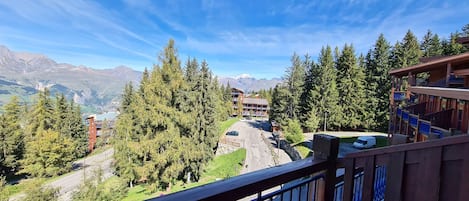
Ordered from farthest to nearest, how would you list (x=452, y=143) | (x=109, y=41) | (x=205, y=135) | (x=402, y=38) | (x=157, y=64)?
(x=109, y=41)
(x=402, y=38)
(x=205, y=135)
(x=157, y=64)
(x=452, y=143)

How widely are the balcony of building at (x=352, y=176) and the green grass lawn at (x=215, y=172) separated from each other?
424 inches

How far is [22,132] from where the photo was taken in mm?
17531

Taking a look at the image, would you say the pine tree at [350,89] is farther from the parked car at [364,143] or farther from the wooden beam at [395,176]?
the wooden beam at [395,176]

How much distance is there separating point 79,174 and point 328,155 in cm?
2287

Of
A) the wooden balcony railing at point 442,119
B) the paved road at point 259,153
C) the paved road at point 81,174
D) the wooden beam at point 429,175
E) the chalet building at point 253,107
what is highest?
the wooden beam at point 429,175

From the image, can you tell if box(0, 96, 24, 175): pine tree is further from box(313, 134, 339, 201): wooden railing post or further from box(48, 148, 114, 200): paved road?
box(313, 134, 339, 201): wooden railing post

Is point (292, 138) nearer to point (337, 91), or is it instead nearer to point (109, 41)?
point (337, 91)

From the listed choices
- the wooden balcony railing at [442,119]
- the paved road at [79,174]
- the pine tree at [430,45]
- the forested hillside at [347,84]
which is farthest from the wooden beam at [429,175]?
the pine tree at [430,45]

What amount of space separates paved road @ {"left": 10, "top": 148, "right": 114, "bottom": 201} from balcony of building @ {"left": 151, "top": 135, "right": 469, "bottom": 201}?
14.3m

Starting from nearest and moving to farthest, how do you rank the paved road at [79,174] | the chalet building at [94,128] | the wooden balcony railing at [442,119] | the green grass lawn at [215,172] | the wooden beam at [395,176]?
the wooden beam at [395,176] → the wooden balcony railing at [442,119] → the green grass lawn at [215,172] → the paved road at [79,174] → the chalet building at [94,128]

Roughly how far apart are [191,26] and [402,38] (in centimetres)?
2068

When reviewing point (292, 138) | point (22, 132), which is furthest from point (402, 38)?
point (22, 132)

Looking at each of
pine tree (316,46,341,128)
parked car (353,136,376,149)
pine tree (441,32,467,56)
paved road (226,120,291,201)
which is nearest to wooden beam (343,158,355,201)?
parked car (353,136,376,149)

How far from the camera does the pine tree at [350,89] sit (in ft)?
80.4
